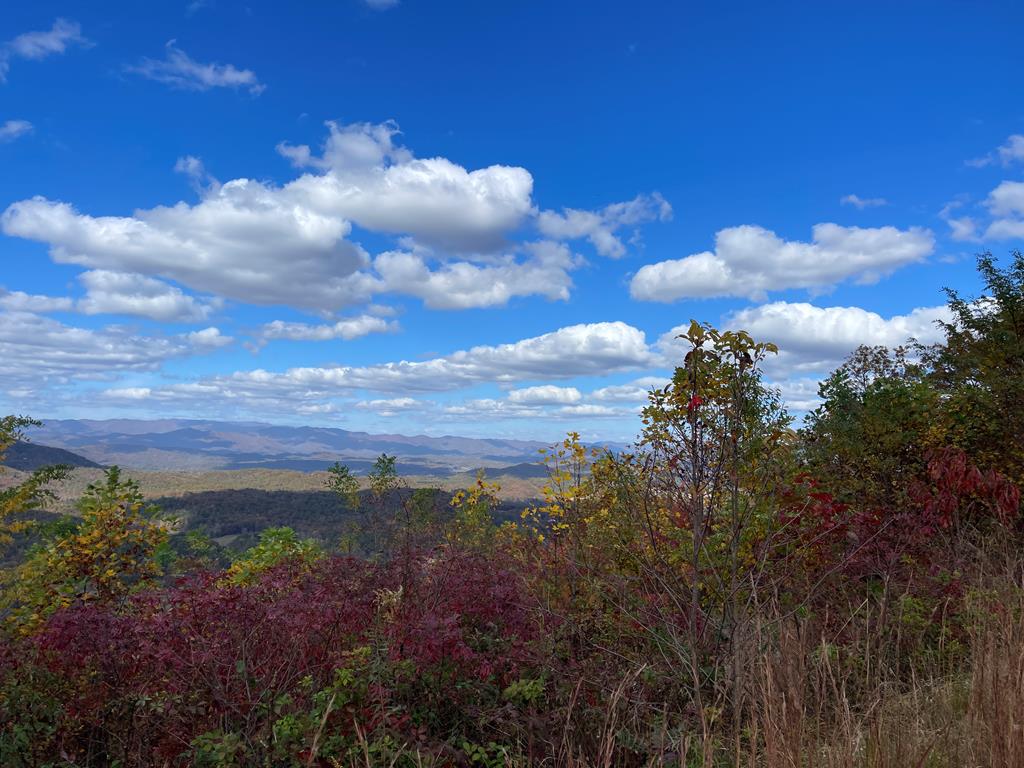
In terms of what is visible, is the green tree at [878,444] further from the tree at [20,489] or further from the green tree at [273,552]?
the tree at [20,489]

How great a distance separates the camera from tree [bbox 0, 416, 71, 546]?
11.1 m

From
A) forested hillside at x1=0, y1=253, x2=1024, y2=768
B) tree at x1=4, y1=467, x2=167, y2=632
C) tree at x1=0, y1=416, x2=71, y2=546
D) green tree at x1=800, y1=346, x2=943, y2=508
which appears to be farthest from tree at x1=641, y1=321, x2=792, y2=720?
tree at x1=0, y1=416, x2=71, y2=546

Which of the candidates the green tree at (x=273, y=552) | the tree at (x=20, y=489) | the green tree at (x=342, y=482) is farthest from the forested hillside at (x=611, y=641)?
the tree at (x=20, y=489)

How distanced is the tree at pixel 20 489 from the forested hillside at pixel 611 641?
592 cm

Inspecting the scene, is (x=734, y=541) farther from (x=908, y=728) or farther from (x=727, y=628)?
(x=908, y=728)

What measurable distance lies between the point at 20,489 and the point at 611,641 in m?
12.5

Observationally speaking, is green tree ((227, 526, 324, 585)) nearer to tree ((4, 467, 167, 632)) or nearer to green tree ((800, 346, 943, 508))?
tree ((4, 467, 167, 632))

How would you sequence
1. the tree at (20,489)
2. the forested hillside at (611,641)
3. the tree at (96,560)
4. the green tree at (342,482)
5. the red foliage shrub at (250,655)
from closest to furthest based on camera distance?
1. the forested hillside at (611,641)
2. the red foliage shrub at (250,655)
3. the tree at (96,560)
4. the tree at (20,489)
5. the green tree at (342,482)

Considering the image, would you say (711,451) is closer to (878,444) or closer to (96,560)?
(878,444)

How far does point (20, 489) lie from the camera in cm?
1164

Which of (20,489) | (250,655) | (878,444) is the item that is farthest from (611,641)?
(20,489)

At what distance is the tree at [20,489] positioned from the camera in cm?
1112

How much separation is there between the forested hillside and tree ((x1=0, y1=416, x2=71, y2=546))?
19.4 feet

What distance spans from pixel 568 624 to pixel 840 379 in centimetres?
768
